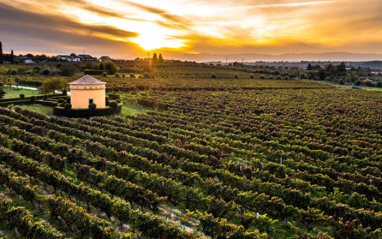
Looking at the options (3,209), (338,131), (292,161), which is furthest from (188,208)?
(338,131)

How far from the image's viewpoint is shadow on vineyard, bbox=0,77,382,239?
43.9 feet

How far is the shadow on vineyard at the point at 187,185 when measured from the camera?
13.4 m

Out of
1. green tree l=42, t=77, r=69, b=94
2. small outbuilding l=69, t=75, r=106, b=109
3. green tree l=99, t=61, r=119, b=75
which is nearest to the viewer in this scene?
small outbuilding l=69, t=75, r=106, b=109

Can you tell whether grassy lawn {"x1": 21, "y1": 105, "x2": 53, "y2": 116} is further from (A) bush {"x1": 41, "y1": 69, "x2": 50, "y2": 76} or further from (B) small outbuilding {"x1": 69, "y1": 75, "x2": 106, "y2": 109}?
(A) bush {"x1": 41, "y1": 69, "x2": 50, "y2": 76}

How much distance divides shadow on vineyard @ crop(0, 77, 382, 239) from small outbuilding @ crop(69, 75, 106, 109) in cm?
961

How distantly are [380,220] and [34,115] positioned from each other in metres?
38.2

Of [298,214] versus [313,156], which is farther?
[313,156]

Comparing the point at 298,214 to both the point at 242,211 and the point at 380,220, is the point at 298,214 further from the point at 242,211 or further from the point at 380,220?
the point at 380,220

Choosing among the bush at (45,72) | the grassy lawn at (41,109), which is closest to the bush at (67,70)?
the bush at (45,72)

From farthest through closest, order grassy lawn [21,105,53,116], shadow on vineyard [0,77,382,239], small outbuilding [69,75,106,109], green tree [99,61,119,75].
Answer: green tree [99,61,119,75] → grassy lawn [21,105,53,116] → small outbuilding [69,75,106,109] → shadow on vineyard [0,77,382,239]

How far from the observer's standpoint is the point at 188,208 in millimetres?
16031

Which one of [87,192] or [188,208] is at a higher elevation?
[87,192]


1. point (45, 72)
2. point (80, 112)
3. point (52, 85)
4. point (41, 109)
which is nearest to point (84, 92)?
point (80, 112)

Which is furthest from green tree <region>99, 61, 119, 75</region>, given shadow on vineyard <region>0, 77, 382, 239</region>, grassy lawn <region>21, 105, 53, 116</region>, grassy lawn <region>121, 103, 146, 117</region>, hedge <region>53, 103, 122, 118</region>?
shadow on vineyard <region>0, 77, 382, 239</region>
